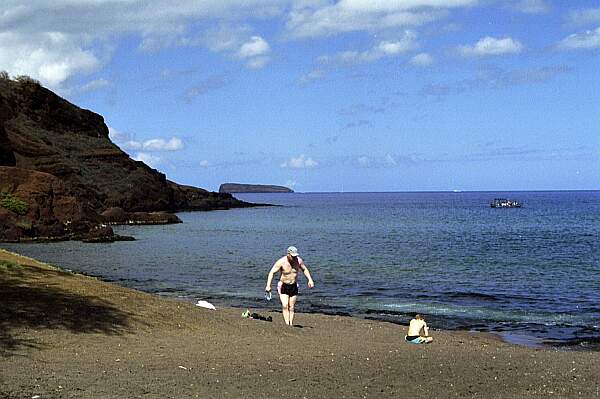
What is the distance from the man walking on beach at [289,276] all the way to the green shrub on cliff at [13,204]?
142ft

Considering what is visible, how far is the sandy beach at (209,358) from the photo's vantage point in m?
9.95

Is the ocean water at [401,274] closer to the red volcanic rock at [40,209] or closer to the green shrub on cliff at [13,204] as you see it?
the red volcanic rock at [40,209]

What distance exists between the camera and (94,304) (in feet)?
51.6

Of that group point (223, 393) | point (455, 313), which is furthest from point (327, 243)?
point (223, 393)

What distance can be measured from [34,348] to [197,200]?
140 metres

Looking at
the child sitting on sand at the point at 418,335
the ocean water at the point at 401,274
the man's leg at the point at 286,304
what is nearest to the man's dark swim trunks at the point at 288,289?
the man's leg at the point at 286,304

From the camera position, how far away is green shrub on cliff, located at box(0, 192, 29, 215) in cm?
5525

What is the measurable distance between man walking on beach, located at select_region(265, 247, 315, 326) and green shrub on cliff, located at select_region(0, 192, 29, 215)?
142ft

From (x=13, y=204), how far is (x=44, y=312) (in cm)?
4476

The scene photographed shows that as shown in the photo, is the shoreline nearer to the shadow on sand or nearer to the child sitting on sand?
the child sitting on sand

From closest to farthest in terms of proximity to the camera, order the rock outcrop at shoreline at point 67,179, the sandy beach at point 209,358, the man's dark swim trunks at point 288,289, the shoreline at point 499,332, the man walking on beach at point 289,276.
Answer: the sandy beach at point 209,358, the man walking on beach at point 289,276, the man's dark swim trunks at point 288,289, the shoreline at point 499,332, the rock outcrop at shoreline at point 67,179

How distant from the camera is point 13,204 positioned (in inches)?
2199

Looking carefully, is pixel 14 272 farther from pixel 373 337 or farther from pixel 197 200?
pixel 197 200

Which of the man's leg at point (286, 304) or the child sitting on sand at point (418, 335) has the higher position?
the man's leg at point (286, 304)
